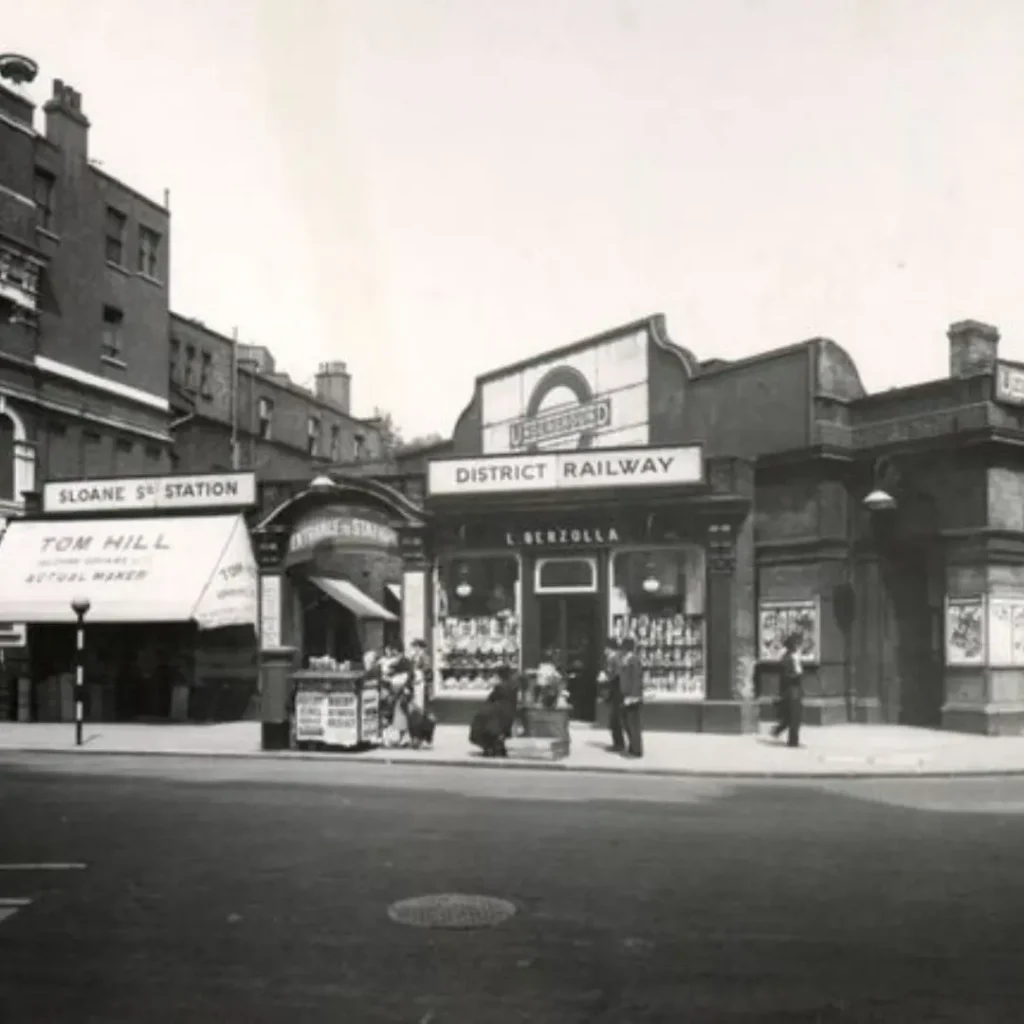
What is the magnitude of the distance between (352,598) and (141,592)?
4.25 metres

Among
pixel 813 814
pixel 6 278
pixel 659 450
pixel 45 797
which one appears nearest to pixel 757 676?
pixel 659 450

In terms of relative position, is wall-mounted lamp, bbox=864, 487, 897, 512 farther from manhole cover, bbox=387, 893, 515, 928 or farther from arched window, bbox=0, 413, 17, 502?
arched window, bbox=0, 413, 17, 502

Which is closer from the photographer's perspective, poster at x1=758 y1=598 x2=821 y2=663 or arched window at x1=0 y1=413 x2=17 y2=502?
poster at x1=758 y1=598 x2=821 y2=663

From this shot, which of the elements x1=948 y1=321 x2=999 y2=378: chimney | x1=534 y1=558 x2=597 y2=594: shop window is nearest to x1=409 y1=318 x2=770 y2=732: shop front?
x1=534 y1=558 x2=597 y2=594: shop window

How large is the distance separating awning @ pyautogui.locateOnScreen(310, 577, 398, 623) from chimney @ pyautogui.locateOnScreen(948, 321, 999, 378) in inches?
A: 516

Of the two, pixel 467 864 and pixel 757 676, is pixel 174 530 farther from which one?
pixel 467 864

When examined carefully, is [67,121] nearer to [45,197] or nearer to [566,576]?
[45,197]

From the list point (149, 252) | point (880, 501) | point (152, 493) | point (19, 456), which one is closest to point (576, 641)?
point (880, 501)

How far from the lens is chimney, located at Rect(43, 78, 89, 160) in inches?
1287

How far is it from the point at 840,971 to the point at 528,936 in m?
1.83

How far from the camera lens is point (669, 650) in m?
23.9

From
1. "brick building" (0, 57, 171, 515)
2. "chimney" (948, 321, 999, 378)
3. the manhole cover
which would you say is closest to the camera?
the manhole cover

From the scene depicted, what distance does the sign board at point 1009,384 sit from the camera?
74.1 ft

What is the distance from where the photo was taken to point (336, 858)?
396 inches
